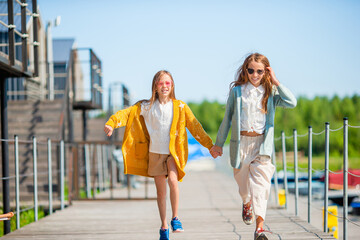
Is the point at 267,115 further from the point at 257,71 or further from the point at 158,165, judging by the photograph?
the point at 158,165

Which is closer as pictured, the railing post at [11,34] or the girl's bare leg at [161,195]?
the girl's bare leg at [161,195]

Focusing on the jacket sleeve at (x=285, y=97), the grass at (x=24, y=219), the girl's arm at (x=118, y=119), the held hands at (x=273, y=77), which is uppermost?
the held hands at (x=273, y=77)

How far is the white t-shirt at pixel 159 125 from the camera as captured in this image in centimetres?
416

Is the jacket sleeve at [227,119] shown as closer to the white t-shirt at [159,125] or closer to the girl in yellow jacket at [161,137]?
Answer: the girl in yellow jacket at [161,137]

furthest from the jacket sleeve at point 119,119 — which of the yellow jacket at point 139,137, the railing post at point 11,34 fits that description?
the railing post at point 11,34

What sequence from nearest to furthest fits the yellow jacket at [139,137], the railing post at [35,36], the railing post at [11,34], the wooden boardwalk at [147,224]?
the yellow jacket at [139,137] < the wooden boardwalk at [147,224] < the railing post at [11,34] < the railing post at [35,36]

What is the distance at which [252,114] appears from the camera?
393cm

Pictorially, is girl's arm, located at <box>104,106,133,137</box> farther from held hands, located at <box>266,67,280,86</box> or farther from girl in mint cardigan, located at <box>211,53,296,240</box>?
held hands, located at <box>266,67,280,86</box>

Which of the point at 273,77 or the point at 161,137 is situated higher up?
the point at 273,77

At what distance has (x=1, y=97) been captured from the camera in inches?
245

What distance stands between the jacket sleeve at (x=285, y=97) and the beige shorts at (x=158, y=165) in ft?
3.31

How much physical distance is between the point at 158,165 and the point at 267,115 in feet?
3.23

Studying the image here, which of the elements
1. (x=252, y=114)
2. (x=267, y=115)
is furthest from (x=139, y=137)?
(x=267, y=115)

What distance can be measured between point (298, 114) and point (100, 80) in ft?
213
